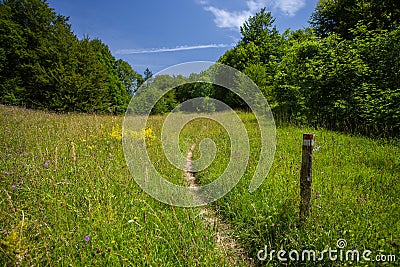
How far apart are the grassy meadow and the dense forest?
302cm

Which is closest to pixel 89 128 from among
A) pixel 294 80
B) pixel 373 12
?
pixel 294 80

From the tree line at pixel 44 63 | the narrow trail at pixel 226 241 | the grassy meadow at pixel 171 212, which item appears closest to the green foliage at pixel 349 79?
the grassy meadow at pixel 171 212

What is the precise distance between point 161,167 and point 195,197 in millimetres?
1379

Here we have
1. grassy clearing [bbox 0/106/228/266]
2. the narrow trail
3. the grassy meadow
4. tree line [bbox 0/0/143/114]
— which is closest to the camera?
grassy clearing [bbox 0/106/228/266]

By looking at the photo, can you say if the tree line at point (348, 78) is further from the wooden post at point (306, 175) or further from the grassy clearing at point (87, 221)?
the wooden post at point (306, 175)

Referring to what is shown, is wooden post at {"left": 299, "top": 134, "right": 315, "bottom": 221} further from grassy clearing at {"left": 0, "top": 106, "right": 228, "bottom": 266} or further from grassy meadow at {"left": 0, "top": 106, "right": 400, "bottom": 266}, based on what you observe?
grassy clearing at {"left": 0, "top": 106, "right": 228, "bottom": 266}

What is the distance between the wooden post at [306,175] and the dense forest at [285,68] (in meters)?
4.40

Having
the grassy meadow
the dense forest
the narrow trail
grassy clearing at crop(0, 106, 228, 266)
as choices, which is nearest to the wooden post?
the grassy meadow

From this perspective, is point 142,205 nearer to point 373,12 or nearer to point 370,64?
point 370,64

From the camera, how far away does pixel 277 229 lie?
3010 millimetres

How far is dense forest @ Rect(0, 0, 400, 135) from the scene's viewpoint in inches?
324

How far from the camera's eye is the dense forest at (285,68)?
8.24m

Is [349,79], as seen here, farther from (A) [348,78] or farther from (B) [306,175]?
(B) [306,175]

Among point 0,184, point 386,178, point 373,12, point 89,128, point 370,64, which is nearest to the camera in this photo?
point 0,184
